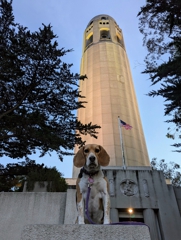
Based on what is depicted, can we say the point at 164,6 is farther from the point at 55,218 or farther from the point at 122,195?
the point at 55,218

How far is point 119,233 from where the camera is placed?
2.18 m

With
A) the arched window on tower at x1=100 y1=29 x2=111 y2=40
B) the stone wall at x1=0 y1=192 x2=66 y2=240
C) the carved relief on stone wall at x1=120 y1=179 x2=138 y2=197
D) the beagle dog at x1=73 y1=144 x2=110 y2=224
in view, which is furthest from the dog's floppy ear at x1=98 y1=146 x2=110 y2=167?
the arched window on tower at x1=100 y1=29 x2=111 y2=40

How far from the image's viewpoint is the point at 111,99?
26.9 metres

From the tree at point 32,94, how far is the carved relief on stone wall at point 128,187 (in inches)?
127

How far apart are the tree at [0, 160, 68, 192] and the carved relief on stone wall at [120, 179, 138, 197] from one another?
2.85 m

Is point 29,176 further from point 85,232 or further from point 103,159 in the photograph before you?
point 85,232

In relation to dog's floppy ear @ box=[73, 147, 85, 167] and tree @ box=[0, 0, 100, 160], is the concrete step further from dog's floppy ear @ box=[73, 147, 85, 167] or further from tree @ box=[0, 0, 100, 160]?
tree @ box=[0, 0, 100, 160]

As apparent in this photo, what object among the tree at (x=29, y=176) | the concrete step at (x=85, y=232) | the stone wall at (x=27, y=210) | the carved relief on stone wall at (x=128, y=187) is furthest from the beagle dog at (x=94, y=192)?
the carved relief on stone wall at (x=128, y=187)

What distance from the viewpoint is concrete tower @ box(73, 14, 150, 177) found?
2216 centimetres

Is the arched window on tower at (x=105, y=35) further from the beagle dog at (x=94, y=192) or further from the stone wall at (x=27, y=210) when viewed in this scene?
the beagle dog at (x=94, y=192)

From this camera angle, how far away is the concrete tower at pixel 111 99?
22156 millimetres

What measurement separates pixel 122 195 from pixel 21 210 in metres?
4.59

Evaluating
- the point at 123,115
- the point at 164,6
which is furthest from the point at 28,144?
the point at 123,115

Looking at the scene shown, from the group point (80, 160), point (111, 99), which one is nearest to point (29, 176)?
point (80, 160)
